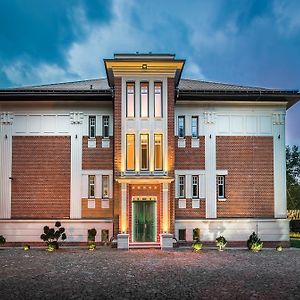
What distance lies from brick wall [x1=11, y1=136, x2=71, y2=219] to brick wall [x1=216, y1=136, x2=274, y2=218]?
387 inches

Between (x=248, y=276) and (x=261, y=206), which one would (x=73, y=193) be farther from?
(x=248, y=276)

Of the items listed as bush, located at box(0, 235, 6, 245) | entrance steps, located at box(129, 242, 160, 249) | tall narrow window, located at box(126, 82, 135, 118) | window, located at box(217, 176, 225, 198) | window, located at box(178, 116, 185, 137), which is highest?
tall narrow window, located at box(126, 82, 135, 118)

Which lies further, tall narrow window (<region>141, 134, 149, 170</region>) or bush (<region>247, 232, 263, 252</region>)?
tall narrow window (<region>141, 134, 149, 170</region>)

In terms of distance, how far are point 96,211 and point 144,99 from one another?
7664mm

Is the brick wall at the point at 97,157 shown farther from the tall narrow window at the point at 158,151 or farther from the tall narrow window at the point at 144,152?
the tall narrow window at the point at 158,151

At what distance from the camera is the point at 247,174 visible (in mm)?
26078

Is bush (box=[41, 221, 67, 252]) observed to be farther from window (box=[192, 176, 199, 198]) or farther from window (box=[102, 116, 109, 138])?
window (box=[192, 176, 199, 198])

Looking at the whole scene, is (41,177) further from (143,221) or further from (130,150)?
(143,221)

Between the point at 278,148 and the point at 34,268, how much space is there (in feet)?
55.5

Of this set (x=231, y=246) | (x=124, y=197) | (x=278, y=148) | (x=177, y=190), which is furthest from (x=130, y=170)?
(x=278, y=148)

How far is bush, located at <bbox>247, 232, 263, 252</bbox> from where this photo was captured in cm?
2306

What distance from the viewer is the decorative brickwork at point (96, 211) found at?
25.7m

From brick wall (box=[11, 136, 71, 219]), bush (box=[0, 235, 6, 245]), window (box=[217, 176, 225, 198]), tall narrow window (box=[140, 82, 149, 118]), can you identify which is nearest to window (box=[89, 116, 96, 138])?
brick wall (box=[11, 136, 71, 219])

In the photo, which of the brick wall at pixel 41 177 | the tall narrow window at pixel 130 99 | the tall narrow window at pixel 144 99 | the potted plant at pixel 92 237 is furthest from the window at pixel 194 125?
the potted plant at pixel 92 237
